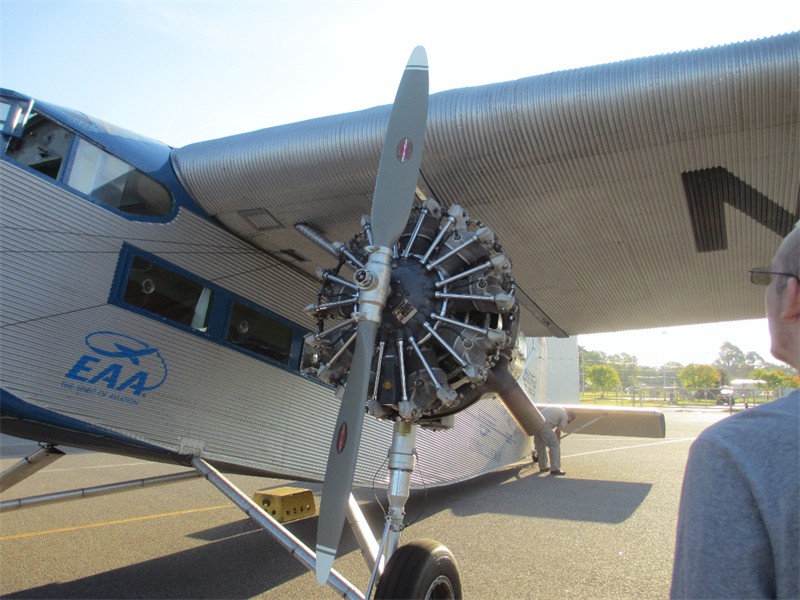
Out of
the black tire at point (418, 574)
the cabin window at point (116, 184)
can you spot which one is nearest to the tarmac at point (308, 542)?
the black tire at point (418, 574)

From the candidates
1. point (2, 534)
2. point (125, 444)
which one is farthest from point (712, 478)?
point (2, 534)

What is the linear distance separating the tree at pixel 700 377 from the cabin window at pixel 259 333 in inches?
3728

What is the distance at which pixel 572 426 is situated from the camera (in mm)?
17000

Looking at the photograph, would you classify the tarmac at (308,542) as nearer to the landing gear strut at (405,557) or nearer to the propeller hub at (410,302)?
the landing gear strut at (405,557)

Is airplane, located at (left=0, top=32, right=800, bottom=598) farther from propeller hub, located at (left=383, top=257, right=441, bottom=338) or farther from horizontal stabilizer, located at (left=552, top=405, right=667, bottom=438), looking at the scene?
horizontal stabilizer, located at (left=552, top=405, right=667, bottom=438)

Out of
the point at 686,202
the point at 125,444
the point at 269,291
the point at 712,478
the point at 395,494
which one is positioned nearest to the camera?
the point at 712,478

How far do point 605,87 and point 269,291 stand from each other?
154 inches

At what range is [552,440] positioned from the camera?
43.3 ft

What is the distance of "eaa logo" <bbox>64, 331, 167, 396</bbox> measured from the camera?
4.59 metres

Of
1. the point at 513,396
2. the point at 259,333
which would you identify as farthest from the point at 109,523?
the point at 513,396

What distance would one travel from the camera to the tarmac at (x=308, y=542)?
546cm

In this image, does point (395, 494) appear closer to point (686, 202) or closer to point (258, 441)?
point (258, 441)

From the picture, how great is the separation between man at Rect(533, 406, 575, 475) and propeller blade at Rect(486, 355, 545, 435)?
7.87 meters

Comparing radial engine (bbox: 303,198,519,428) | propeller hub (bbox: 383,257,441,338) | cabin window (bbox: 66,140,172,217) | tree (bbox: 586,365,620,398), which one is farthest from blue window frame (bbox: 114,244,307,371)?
tree (bbox: 586,365,620,398)
